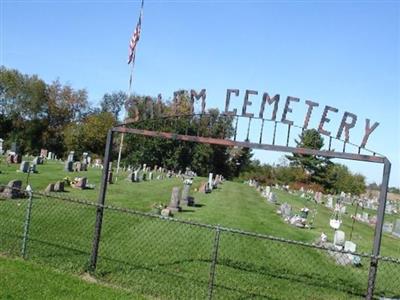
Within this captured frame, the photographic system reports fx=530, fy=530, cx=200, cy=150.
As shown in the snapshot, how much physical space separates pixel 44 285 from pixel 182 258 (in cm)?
413

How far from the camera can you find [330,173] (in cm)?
8194

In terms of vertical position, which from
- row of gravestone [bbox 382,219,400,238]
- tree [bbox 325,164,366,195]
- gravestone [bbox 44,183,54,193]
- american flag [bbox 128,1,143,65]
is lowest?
row of gravestone [bbox 382,219,400,238]

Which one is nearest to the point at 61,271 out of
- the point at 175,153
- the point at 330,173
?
the point at 175,153

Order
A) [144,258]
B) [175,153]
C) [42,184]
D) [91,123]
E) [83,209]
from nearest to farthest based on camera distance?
[144,258] < [83,209] < [42,184] < [175,153] < [91,123]

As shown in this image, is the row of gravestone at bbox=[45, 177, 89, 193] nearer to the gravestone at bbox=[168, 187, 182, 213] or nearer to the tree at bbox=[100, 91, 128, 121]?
the gravestone at bbox=[168, 187, 182, 213]

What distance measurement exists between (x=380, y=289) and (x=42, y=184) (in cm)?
1701

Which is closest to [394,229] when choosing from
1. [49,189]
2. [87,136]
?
[49,189]

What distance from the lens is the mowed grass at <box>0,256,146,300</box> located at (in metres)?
7.74

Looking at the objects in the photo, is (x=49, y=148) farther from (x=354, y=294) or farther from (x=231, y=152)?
(x=354, y=294)

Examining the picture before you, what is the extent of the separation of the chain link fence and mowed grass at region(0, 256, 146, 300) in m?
0.47

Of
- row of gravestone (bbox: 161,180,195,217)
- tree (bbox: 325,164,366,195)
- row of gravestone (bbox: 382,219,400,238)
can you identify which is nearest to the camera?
row of gravestone (bbox: 161,180,195,217)

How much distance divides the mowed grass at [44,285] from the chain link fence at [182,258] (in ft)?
1.54

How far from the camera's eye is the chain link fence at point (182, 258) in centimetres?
932

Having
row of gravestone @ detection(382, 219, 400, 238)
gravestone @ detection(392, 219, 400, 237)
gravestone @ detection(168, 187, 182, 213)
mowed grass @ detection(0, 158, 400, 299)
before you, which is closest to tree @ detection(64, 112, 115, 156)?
row of gravestone @ detection(382, 219, 400, 238)
